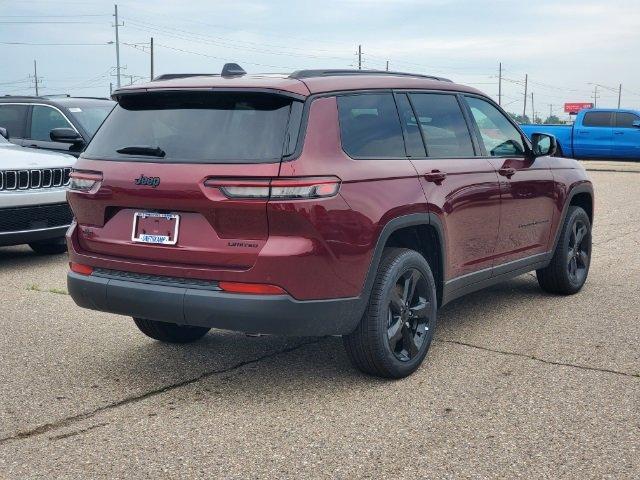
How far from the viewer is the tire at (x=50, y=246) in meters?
10.0

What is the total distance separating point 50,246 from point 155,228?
588 centimetres

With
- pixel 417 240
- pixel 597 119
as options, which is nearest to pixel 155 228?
pixel 417 240

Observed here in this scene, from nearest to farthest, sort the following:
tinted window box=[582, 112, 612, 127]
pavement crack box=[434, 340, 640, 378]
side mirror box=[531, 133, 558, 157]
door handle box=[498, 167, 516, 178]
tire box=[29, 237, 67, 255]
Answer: pavement crack box=[434, 340, 640, 378] < door handle box=[498, 167, 516, 178] < side mirror box=[531, 133, 558, 157] < tire box=[29, 237, 67, 255] < tinted window box=[582, 112, 612, 127]

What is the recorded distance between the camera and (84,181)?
4949mm

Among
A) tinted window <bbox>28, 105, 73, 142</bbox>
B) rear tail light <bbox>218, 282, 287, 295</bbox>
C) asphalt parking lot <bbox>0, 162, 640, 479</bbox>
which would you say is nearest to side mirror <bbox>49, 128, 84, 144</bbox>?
tinted window <bbox>28, 105, 73, 142</bbox>

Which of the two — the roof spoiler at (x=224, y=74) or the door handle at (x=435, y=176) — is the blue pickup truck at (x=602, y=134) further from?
Result: the roof spoiler at (x=224, y=74)

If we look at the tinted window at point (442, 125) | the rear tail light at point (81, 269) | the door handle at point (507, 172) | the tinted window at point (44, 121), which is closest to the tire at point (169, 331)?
the rear tail light at point (81, 269)

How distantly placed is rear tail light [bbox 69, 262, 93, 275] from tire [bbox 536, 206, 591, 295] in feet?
12.8

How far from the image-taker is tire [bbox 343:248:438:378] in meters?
4.80

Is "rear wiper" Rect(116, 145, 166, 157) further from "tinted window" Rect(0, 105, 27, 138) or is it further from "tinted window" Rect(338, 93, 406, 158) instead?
"tinted window" Rect(0, 105, 27, 138)

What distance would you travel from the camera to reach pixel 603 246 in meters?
10.4

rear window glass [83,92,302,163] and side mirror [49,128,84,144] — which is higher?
rear window glass [83,92,302,163]

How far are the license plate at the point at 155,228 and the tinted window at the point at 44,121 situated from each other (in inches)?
282

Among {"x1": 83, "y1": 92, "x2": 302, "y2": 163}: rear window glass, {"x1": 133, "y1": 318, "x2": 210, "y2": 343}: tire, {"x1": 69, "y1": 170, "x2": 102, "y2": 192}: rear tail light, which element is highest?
{"x1": 83, "y1": 92, "x2": 302, "y2": 163}: rear window glass
